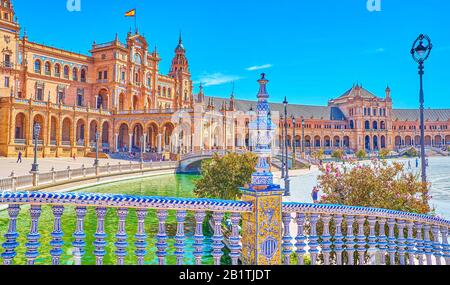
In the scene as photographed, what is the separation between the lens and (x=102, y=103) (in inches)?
2448

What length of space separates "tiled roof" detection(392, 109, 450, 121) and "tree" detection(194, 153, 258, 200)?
107 meters

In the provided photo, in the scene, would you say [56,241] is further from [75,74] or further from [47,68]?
[75,74]

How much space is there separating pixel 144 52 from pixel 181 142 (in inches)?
760

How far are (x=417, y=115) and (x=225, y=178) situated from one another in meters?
115

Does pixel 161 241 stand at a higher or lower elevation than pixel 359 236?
higher

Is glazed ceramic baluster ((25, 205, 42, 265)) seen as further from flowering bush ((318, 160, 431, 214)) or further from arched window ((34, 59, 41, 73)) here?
arched window ((34, 59, 41, 73))

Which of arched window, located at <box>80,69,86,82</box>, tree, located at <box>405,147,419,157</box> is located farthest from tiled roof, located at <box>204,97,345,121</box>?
arched window, located at <box>80,69,86,82</box>

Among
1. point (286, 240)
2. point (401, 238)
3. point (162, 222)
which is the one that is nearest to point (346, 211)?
point (286, 240)

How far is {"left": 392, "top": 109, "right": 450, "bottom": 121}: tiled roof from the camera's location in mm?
114750

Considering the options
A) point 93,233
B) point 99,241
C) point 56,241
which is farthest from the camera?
point 93,233

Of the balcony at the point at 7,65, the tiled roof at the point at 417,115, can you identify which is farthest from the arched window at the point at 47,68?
the tiled roof at the point at 417,115

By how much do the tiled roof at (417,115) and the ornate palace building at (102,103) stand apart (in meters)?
67.7

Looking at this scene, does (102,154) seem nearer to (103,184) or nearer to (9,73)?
(9,73)

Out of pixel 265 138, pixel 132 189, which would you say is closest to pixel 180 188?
pixel 132 189
